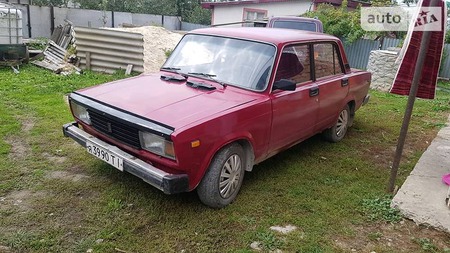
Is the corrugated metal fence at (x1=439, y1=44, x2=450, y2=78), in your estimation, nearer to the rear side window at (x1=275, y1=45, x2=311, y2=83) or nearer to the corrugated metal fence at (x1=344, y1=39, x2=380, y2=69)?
the corrugated metal fence at (x1=344, y1=39, x2=380, y2=69)

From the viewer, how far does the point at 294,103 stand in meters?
4.11

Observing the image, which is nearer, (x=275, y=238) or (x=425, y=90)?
(x=275, y=238)

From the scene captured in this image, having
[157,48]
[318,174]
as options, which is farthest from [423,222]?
[157,48]

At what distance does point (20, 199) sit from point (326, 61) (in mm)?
4095

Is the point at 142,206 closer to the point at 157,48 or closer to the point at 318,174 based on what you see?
the point at 318,174

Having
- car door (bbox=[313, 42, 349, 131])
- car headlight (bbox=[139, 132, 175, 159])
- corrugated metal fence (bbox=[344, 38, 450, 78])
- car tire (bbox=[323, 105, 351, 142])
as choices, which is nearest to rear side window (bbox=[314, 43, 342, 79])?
car door (bbox=[313, 42, 349, 131])

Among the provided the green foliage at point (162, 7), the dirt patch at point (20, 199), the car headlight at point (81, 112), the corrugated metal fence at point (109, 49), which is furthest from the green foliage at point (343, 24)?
the green foliage at point (162, 7)

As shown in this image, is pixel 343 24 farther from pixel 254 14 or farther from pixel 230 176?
pixel 230 176

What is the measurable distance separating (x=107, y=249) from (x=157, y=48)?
10.5 metres

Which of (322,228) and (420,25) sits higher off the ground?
(420,25)

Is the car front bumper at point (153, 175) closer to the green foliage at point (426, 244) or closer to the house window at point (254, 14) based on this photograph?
the green foliage at point (426, 244)

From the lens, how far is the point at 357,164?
4.87 m

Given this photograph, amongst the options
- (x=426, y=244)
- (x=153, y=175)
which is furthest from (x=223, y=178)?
(x=426, y=244)

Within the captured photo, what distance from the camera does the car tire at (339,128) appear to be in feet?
18.2
